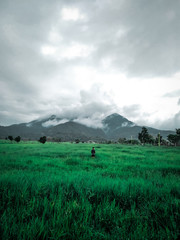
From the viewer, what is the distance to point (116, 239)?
5.18 feet

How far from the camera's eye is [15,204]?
7.93 feet

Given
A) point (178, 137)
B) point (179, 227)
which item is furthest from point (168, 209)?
point (178, 137)

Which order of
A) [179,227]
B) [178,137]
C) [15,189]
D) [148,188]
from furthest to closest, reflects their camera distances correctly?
[178,137] → [148,188] → [15,189] → [179,227]

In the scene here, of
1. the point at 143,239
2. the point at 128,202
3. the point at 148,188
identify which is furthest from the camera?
the point at 148,188

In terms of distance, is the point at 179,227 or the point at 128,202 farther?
the point at 128,202

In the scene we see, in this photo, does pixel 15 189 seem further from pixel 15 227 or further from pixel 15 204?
pixel 15 227

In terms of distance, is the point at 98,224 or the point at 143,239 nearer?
the point at 143,239

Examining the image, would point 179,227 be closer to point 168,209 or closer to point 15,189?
point 168,209

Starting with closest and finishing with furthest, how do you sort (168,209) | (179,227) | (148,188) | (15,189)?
1. (179,227)
2. (168,209)
3. (15,189)
4. (148,188)

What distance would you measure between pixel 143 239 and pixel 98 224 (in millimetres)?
722

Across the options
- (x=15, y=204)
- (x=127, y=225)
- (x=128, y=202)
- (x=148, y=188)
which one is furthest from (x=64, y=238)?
(x=148, y=188)

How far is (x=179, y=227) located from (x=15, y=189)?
3749 millimetres

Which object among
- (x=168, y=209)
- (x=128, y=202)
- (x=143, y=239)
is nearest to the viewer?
(x=143, y=239)

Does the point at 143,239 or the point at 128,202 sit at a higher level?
the point at 143,239
